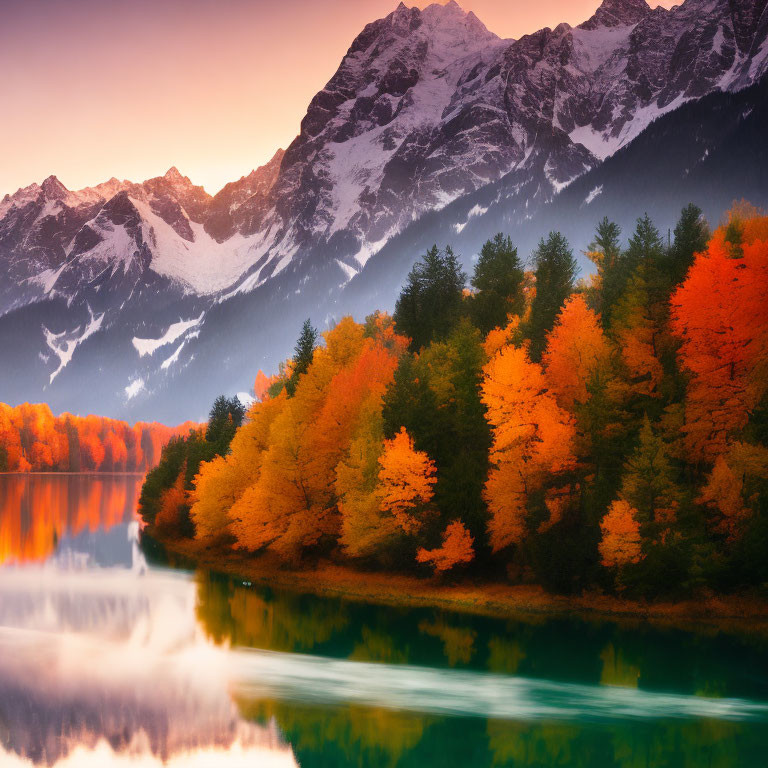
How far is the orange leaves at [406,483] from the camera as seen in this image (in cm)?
6156

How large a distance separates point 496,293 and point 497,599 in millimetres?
34374

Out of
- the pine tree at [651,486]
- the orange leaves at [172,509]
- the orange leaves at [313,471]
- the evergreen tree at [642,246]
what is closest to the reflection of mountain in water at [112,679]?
the orange leaves at [313,471]

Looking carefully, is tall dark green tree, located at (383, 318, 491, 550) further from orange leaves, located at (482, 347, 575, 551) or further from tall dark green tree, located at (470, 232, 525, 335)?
tall dark green tree, located at (470, 232, 525, 335)

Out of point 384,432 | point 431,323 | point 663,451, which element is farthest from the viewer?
point 431,323

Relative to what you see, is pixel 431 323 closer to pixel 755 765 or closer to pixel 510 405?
pixel 510 405

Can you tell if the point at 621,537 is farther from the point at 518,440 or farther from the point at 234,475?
the point at 234,475

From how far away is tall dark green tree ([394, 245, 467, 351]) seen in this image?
89.1 m

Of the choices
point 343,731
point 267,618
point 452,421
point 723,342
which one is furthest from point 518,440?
point 343,731

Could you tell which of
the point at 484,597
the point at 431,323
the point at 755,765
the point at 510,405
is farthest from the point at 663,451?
the point at 431,323

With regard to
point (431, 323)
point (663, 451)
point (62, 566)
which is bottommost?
point (62, 566)

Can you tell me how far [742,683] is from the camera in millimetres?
39469

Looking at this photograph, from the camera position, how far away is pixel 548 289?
239ft

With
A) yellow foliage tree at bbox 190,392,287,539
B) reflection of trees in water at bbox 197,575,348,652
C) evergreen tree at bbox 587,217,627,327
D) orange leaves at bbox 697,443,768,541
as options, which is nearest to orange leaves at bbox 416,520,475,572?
reflection of trees in water at bbox 197,575,348,652

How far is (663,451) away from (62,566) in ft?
175
